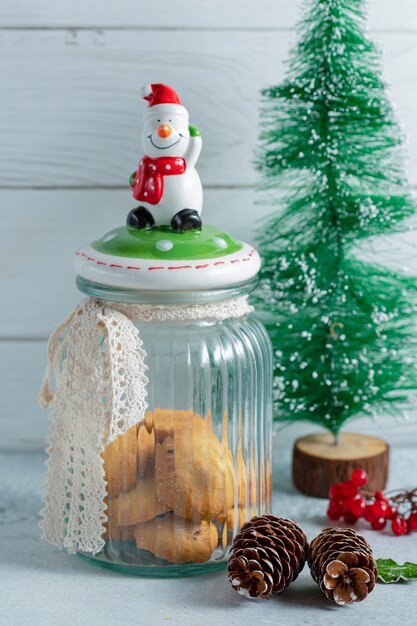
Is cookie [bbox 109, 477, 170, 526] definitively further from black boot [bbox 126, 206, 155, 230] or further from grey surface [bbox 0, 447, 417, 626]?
black boot [bbox 126, 206, 155, 230]

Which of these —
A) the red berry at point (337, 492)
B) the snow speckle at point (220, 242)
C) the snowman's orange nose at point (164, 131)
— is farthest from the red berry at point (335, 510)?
the snowman's orange nose at point (164, 131)

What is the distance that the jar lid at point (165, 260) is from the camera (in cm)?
92

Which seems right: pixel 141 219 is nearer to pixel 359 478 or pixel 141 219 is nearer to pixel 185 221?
pixel 185 221

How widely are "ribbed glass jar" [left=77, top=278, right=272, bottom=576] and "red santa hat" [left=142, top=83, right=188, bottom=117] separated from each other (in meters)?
0.19

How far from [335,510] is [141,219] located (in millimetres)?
400

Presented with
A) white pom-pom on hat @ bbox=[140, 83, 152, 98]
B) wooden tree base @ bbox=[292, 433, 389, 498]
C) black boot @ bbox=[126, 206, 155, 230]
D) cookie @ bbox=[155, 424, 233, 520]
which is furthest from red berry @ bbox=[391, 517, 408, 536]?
white pom-pom on hat @ bbox=[140, 83, 152, 98]

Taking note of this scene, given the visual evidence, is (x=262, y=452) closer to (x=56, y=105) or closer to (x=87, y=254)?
(x=87, y=254)

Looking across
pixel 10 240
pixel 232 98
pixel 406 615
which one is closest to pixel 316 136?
pixel 232 98

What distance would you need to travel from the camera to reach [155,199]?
3.20 feet

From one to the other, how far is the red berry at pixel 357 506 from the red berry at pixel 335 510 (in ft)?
0.05

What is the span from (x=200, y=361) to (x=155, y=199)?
6.7 inches

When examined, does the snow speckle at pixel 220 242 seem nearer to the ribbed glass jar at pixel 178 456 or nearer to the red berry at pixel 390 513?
the ribbed glass jar at pixel 178 456

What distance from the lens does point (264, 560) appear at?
887 mm

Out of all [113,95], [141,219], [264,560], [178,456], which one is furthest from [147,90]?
[264,560]
